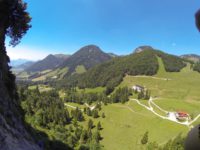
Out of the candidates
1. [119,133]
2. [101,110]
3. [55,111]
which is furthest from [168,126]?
[55,111]

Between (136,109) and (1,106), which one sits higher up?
(1,106)

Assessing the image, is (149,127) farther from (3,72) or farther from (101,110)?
(3,72)

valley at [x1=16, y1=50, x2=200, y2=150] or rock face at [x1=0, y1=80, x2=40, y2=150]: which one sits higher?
rock face at [x1=0, y1=80, x2=40, y2=150]

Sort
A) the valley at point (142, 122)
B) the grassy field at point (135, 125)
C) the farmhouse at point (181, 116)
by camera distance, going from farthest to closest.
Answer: the farmhouse at point (181, 116)
the valley at point (142, 122)
the grassy field at point (135, 125)

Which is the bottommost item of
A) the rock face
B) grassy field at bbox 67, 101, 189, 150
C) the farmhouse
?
grassy field at bbox 67, 101, 189, 150

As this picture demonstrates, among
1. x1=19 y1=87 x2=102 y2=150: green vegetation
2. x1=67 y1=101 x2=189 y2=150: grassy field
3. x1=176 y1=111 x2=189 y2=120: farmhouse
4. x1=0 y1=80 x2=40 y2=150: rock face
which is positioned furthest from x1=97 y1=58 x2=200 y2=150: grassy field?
x1=0 y1=80 x2=40 y2=150: rock face

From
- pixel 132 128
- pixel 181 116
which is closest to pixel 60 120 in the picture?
pixel 132 128

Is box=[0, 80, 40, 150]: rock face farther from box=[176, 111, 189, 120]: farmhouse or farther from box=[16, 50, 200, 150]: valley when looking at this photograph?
box=[176, 111, 189, 120]: farmhouse

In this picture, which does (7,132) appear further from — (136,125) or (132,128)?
(136,125)

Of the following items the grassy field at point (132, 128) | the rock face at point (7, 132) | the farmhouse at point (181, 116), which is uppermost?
the rock face at point (7, 132)

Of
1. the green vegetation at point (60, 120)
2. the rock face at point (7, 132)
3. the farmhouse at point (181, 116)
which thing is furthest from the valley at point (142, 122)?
the rock face at point (7, 132)

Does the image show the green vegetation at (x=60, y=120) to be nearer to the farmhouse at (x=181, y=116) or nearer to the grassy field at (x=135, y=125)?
the grassy field at (x=135, y=125)
